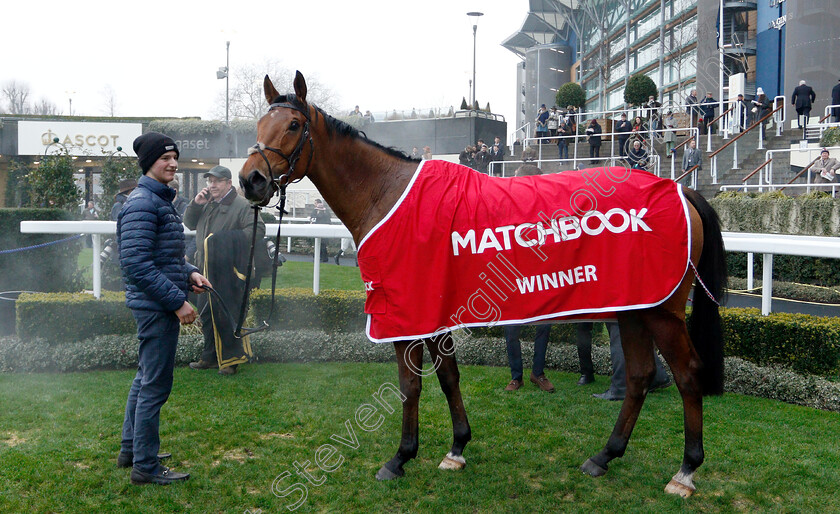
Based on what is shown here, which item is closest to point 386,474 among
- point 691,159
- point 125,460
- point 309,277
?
point 125,460

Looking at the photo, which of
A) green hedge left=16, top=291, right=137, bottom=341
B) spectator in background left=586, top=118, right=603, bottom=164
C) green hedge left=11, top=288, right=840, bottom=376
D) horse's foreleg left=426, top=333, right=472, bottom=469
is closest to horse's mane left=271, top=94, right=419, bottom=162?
horse's foreleg left=426, top=333, right=472, bottom=469

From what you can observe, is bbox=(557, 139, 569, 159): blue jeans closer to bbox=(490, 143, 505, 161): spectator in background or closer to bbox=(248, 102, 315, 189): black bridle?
bbox=(490, 143, 505, 161): spectator in background

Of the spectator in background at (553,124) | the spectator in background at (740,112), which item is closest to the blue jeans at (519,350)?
the spectator in background at (740,112)

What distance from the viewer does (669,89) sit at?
34.9 metres

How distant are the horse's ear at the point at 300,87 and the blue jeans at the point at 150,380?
4.54 ft

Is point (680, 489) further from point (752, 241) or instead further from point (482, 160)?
point (482, 160)

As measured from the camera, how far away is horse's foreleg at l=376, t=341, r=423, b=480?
3494mm

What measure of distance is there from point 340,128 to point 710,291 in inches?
92.1

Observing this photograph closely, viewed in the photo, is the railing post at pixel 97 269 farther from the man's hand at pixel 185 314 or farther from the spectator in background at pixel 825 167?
the spectator in background at pixel 825 167

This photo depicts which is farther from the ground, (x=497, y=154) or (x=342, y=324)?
(x=497, y=154)

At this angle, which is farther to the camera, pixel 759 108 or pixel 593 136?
pixel 759 108

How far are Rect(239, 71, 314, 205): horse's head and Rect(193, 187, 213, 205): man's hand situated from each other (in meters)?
2.37

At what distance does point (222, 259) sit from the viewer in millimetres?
5527

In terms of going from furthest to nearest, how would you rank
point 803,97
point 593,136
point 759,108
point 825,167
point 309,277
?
point 759,108
point 803,97
point 593,136
point 825,167
point 309,277
